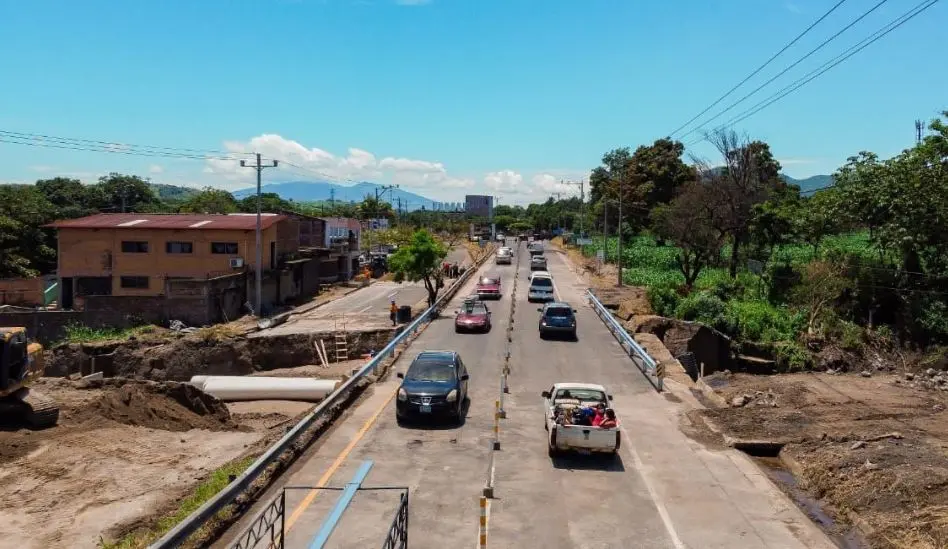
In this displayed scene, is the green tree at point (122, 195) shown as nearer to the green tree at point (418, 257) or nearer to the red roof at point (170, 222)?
the red roof at point (170, 222)

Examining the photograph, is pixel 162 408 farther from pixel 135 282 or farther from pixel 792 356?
pixel 792 356

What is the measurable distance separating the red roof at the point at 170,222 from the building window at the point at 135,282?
3610 mm

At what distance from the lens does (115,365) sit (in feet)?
118

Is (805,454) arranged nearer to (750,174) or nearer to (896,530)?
(896,530)

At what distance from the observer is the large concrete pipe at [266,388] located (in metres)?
28.4

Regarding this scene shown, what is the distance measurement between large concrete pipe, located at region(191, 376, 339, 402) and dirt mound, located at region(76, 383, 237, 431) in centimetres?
420

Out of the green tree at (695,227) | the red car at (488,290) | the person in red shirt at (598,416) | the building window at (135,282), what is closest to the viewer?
the person in red shirt at (598,416)

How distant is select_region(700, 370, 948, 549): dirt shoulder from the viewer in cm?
1288

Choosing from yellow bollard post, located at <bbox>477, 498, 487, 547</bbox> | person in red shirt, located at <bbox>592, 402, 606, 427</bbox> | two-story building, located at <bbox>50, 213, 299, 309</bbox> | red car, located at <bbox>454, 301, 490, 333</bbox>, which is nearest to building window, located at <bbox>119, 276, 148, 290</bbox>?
two-story building, located at <bbox>50, 213, 299, 309</bbox>

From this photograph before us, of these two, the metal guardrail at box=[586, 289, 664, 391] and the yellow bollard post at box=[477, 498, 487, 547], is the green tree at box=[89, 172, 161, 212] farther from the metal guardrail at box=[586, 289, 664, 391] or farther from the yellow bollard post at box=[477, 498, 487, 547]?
the yellow bollard post at box=[477, 498, 487, 547]

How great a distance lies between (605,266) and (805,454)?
56.4m

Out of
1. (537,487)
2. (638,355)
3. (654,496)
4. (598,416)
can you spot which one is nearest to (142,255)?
(638,355)

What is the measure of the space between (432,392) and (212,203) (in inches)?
3699

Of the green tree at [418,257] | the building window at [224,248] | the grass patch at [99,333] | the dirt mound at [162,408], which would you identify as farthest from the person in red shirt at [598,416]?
the building window at [224,248]
